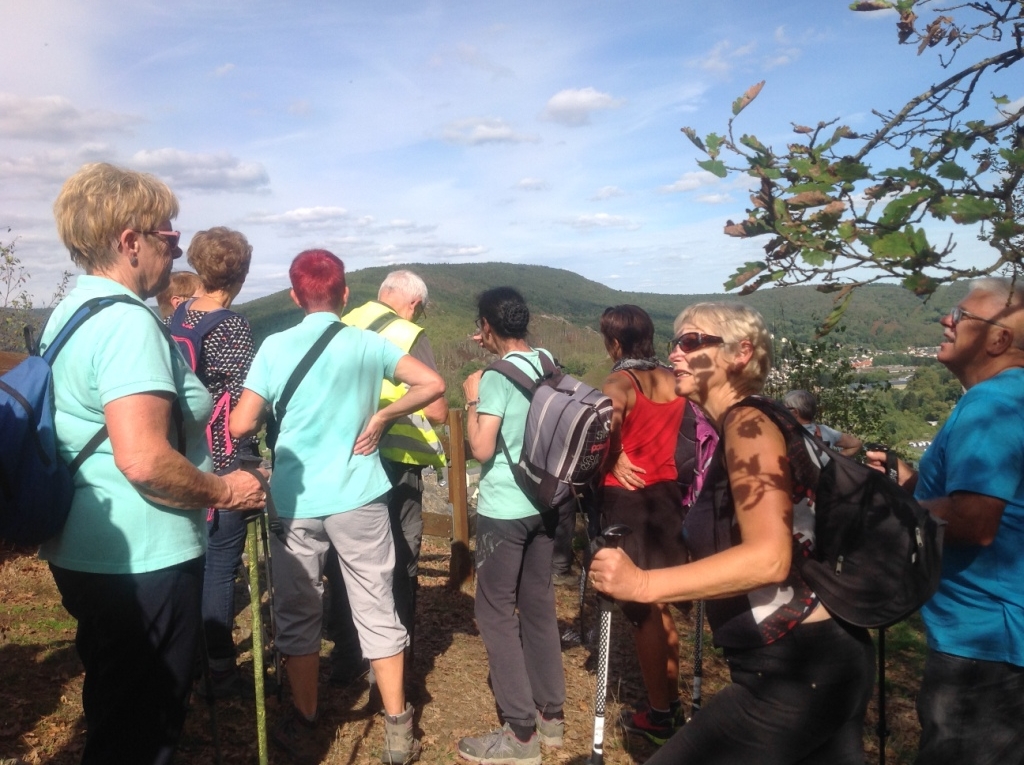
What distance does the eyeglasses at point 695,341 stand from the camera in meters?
2.27

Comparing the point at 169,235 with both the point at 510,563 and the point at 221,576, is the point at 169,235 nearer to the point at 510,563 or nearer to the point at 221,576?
the point at 510,563

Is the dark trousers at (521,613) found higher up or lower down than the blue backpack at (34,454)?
lower down

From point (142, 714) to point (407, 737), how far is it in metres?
1.57

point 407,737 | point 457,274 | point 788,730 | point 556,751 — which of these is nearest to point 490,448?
point 407,737

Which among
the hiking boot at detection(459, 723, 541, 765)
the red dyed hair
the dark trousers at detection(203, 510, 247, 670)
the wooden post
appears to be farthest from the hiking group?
the wooden post

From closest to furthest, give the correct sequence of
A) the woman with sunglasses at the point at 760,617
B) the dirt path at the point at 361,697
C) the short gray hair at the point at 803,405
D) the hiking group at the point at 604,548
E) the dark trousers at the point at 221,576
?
1. the woman with sunglasses at the point at 760,617
2. the hiking group at the point at 604,548
3. the dirt path at the point at 361,697
4. the dark trousers at the point at 221,576
5. the short gray hair at the point at 803,405

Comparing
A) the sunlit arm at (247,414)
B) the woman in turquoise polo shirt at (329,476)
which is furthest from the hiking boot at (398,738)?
the sunlit arm at (247,414)

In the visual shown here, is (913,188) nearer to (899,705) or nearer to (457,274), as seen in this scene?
(899,705)

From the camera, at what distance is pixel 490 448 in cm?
362

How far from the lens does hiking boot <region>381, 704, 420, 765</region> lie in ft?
11.4

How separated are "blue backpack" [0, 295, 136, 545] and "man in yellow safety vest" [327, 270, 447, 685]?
5.75 feet

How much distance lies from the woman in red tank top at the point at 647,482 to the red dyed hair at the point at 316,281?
1409 mm

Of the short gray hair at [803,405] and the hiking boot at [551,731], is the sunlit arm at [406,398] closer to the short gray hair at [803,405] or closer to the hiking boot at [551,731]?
the hiking boot at [551,731]

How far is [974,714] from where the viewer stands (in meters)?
2.27
